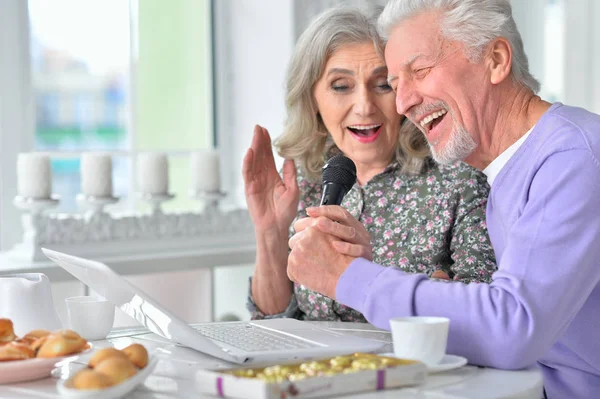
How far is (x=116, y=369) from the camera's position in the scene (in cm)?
110

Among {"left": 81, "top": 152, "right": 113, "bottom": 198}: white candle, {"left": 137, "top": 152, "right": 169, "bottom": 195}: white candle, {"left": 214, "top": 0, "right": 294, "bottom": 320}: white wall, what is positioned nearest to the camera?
{"left": 81, "top": 152, "right": 113, "bottom": 198}: white candle

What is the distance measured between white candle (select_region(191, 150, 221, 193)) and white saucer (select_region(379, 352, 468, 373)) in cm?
203

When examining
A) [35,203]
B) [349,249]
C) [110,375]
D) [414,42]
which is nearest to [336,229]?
[349,249]

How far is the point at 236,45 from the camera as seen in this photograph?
3672 mm

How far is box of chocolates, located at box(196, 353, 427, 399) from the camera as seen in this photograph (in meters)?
1.07

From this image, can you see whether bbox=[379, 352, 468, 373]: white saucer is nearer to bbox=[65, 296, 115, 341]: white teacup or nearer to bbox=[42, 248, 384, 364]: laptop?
bbox=[42, 248, 384, 364]: laptop

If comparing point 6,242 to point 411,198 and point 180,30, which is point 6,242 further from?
point 411,198

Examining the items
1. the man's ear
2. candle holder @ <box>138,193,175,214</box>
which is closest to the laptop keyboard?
the man's ear

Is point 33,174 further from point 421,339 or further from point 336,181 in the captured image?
point 421,339

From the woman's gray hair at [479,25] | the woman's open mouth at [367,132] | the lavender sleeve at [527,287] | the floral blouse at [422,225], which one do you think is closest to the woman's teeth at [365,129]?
the woman's open mouth at [367,132]

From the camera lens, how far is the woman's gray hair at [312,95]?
218 cm

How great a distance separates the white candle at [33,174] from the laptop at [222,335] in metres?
1.43

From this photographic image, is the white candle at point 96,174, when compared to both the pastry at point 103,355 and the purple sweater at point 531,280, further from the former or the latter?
the pastry at point 103,355

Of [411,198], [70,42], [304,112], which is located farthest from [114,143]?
[411,198]
